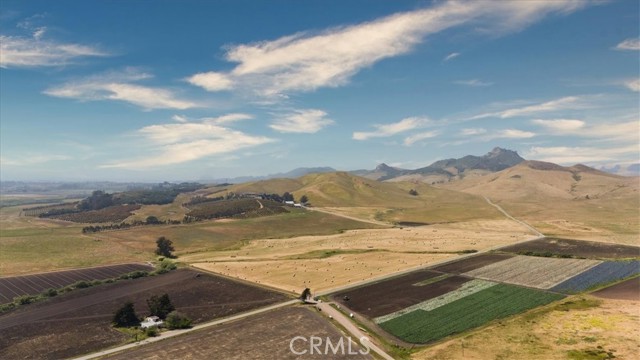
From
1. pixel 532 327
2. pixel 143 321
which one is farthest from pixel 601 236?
pixel 143 321

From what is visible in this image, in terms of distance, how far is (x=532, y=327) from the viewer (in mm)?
66750

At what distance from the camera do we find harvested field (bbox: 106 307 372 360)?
200 feet

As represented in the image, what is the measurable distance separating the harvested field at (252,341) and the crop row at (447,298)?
1337cm

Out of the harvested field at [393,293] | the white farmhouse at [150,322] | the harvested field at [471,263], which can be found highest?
the harvested field at [471,263]

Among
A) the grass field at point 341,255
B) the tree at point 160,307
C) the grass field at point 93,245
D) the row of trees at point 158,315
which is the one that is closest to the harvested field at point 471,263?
the grass field at point 341,255

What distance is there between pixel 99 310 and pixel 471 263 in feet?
321

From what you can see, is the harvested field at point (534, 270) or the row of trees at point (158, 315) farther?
the harvested field at point (534, 270)

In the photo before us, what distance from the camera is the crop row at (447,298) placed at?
77.4m

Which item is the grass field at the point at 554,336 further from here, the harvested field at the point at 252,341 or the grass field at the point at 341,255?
the grass field at the point at 341,255

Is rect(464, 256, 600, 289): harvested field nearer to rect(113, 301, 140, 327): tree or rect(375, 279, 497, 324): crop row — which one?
rect(375, 279, 497, 324): crop row

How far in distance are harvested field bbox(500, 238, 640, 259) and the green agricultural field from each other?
51.3m

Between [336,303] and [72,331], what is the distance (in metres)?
50.4

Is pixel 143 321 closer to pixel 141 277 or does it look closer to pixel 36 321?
pixel 36 321

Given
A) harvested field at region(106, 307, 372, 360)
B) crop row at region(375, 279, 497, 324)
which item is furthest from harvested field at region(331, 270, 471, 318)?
harvested field at region(106, 307, 372, 360)
